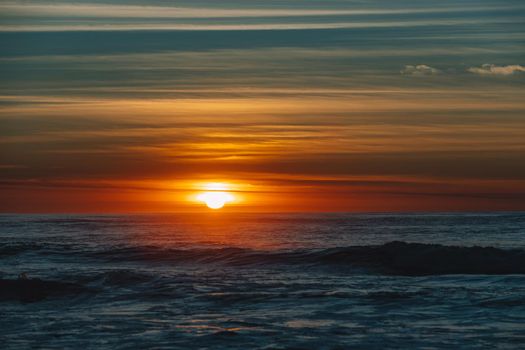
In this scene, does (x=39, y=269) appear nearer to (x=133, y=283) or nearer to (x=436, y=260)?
(x=133, y=283)

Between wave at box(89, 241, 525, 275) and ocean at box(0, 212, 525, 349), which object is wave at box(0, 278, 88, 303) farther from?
wave at box(89, 241, 525, 275)

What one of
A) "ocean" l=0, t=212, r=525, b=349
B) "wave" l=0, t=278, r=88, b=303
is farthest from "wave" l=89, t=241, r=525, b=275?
"wave" l=0, t=278, r=88, b=303

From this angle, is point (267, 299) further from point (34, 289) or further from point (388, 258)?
point (388, 258)

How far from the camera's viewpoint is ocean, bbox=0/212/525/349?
21078 millimetres

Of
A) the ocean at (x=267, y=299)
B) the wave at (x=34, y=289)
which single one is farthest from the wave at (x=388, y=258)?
the wave at (x=34, y=289)

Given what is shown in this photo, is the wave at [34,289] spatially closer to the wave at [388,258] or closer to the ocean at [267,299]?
the ocean at [267,299]

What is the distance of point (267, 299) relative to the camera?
2777 cm

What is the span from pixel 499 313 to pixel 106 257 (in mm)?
27265

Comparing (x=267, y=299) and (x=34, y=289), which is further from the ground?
(x=34, y=289)

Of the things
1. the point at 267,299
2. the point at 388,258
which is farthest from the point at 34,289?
the point at 388,258

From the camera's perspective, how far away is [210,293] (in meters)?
29.4

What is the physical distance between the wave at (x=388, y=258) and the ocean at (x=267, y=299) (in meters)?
0.07

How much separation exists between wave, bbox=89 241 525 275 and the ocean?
0.07m

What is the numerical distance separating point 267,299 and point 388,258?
1502 cm
